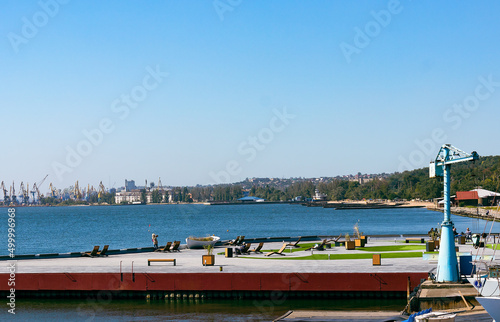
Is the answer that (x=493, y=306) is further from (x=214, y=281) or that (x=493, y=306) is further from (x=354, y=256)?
(x=354, y=256)

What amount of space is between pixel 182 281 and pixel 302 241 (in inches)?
971

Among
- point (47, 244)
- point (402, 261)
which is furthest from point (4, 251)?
point (402, 261)

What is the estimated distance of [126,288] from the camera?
3322 cm

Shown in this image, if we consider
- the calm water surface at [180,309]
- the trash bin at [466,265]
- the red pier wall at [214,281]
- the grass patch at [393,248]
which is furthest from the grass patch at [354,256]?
the trash bin at [466,265]

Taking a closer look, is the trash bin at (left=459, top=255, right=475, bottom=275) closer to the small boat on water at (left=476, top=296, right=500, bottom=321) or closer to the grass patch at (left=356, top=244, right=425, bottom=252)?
the small boat on water at (left=476, top=296, right=500, bottom=321)

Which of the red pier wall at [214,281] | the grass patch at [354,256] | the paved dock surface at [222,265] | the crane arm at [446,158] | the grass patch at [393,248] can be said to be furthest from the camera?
the grass patch at [393,248]

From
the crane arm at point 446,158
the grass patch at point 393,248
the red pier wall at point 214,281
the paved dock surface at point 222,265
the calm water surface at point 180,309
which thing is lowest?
the calm water surface at point 180,309

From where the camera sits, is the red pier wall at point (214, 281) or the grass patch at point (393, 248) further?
the grass patch at point (393, 248)

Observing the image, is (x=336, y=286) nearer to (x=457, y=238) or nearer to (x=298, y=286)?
(x=298, y=286)

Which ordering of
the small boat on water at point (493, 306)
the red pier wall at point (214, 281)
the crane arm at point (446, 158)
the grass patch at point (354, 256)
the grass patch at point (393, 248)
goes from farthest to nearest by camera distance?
the grass patch at point (393, 248), the grass patch at point (354, 256), the red pier wall at point (214, 281), the crane arm at point (446, 158), the small boat on water at point (493, 306)

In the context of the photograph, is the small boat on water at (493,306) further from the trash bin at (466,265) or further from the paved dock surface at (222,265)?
the paved dock surface at (222,265)

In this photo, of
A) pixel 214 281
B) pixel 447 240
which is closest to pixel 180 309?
pixel 214 281

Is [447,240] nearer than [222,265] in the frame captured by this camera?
Yes

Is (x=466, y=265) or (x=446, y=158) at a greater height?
(x=446, y=158)
